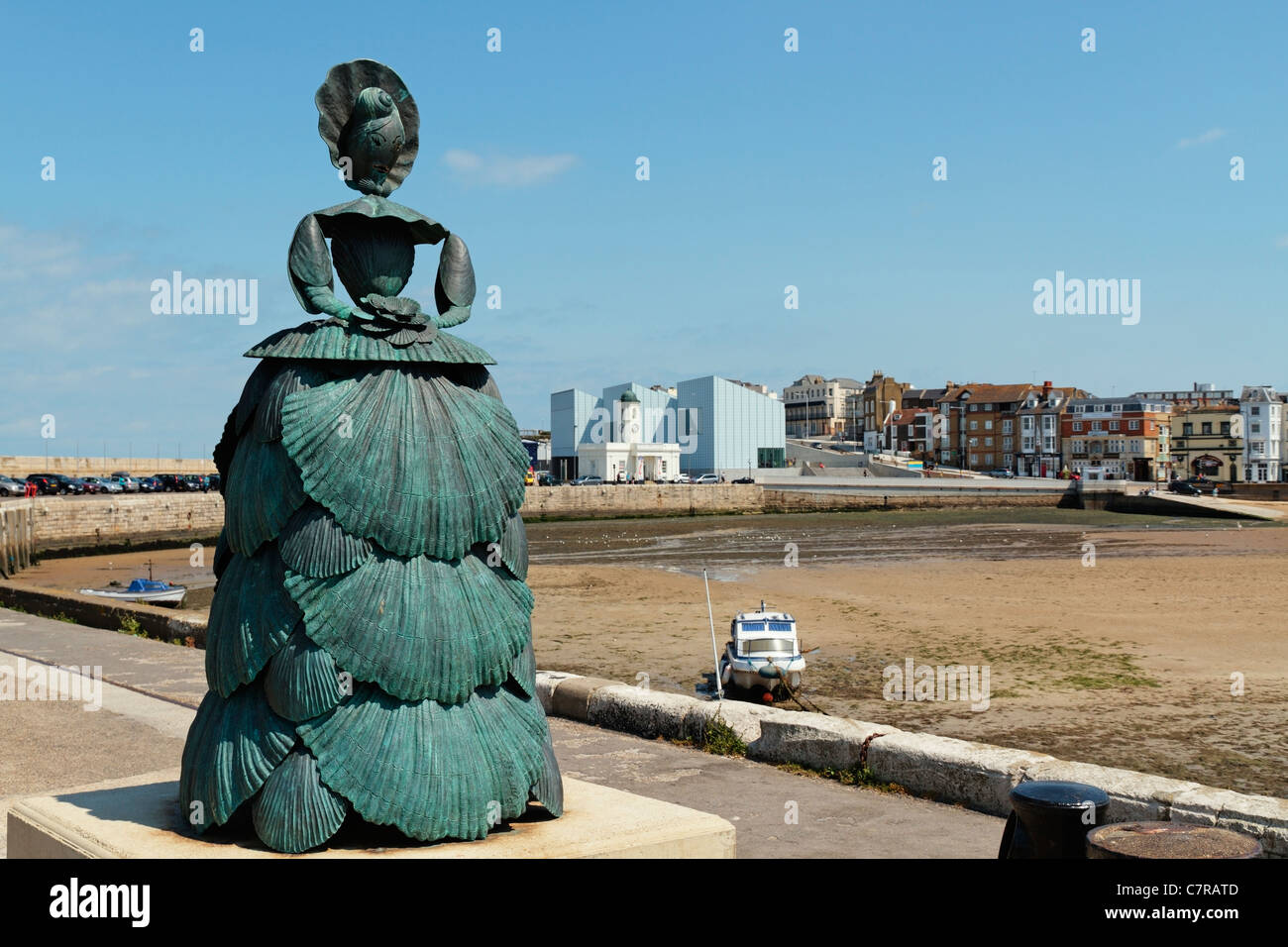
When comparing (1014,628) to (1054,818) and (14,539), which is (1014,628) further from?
(14,539)

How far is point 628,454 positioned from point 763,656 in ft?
250

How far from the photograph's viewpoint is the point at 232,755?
17.0 feet

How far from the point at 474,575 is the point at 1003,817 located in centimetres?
434

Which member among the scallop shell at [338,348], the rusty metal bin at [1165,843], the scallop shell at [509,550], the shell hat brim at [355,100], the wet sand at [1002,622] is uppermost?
the shell hat brim at [355,100]

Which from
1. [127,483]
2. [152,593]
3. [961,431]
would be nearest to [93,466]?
[127,483]

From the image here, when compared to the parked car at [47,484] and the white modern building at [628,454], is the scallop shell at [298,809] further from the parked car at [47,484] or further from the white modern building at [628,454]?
the white modern building at [628,454]

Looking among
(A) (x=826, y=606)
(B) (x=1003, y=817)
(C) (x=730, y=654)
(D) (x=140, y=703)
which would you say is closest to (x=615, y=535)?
(A) (x=826, y=606)

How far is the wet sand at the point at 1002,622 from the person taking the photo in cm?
1384

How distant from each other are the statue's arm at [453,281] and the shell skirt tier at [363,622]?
15.0 inches

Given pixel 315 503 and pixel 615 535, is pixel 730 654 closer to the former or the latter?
pixel 315 503

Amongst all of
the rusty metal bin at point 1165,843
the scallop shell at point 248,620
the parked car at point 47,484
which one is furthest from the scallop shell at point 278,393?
the parked car at point 47,484

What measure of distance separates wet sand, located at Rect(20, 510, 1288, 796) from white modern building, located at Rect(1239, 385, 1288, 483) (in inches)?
2993

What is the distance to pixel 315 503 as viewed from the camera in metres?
5.23

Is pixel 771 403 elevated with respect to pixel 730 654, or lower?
elevated
